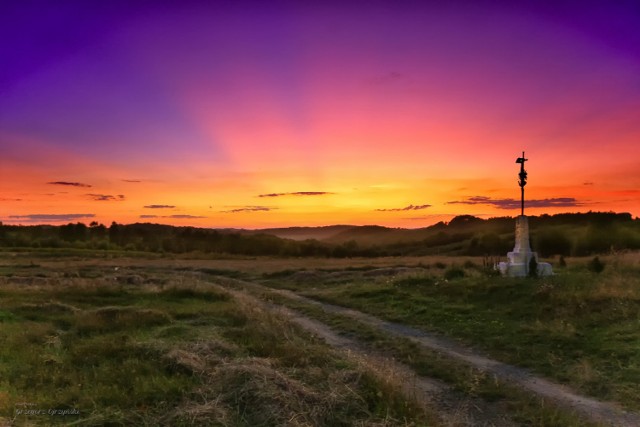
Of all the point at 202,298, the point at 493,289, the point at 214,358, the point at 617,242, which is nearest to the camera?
the point at 214,358

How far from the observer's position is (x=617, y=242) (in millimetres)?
58125

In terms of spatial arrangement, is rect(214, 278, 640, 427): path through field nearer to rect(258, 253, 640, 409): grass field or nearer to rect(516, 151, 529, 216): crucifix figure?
rect(258, 253, 640, 409): grass field

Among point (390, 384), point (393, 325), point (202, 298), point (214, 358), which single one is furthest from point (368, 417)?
point (202, 298)

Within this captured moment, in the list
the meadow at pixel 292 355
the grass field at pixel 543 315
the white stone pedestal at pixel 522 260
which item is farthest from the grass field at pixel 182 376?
the white stone pedestal at pixel 522 260

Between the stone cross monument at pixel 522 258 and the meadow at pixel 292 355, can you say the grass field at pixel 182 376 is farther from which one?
the stone cross monument at pixel 522 258

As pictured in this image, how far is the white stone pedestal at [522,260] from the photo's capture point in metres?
20.1

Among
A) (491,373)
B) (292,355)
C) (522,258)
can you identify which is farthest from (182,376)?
(522,258)

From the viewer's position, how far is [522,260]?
2061 cm

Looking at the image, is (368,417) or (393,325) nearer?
(368,417)

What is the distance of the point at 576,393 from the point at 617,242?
194 ft

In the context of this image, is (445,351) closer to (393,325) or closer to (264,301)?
(393,325)

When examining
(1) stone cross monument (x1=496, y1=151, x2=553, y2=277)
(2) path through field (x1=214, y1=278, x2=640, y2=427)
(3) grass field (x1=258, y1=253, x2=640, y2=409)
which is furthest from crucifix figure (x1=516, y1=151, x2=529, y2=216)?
(2) path through field (x1=214, y1=278, x2=640, y2=427)

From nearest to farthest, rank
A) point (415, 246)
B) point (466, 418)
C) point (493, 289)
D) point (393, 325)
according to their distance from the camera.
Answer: point (466, 418)
point (393, 325)
point (493, 289)
point (415, 246)

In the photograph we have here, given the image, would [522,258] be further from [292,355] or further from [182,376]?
[182,376]
